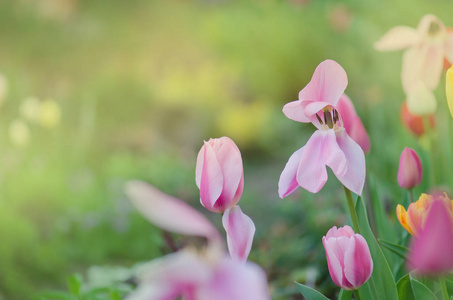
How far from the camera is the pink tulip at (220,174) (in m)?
0.42

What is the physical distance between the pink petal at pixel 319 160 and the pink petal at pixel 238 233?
6cm

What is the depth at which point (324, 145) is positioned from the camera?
18.1 inches

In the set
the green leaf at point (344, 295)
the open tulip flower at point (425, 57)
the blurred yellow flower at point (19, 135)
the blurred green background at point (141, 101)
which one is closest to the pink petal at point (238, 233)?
the green leaf at point (344, 295)

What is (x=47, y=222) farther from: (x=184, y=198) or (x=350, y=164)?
(x=350, y=164)

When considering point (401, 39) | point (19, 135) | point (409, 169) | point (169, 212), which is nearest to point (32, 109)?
point (19, 135)

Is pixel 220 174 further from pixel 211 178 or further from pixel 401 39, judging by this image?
pixel 401 39

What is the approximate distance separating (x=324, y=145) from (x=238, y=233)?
0.11 m

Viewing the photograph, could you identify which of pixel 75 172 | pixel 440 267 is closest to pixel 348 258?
pixel 440 267

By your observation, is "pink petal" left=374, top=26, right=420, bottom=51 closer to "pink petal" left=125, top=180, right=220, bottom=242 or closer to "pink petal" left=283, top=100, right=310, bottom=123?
"pink petal" left=283, top=100, right=310, bottom=123

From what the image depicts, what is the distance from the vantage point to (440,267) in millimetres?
237

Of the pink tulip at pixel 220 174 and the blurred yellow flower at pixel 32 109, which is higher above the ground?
the blurred yellow flower at pixel 32 109

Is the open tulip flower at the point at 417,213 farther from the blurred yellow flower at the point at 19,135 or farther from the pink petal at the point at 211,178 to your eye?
the blurred yellow flower at the point at 19,135

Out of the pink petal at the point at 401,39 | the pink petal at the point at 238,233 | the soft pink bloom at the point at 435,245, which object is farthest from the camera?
the pink petal at the point at 401,39

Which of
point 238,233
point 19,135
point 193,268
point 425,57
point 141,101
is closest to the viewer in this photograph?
point 193,268
